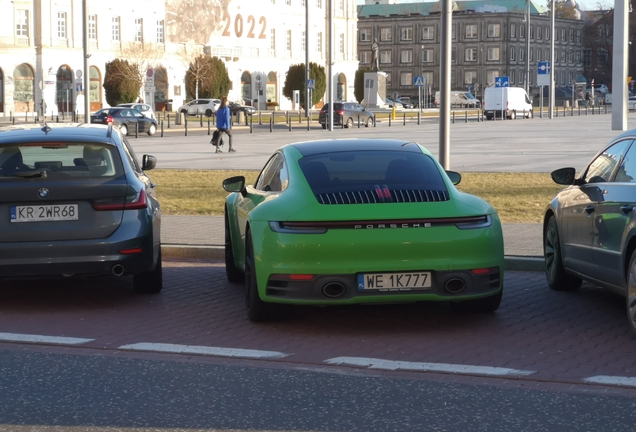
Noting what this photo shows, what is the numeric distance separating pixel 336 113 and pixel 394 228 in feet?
174

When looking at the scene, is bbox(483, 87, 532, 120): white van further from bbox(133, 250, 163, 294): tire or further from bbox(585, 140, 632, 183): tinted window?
bbox(133, 250, 163, 294): tire

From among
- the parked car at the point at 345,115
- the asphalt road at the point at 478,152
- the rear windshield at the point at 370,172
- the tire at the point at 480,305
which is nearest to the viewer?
the rear windshield at the point at 370,172

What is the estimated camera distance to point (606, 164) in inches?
346

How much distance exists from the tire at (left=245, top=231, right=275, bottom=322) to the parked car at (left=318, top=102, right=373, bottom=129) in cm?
5080

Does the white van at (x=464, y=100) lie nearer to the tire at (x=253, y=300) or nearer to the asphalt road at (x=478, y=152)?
the asphalt road at (x=478, y=152)

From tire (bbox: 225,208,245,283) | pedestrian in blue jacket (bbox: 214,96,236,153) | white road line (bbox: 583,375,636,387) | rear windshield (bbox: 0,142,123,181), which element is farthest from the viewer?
pedestrian in blue jacket (bbox: 214,96,236,153)

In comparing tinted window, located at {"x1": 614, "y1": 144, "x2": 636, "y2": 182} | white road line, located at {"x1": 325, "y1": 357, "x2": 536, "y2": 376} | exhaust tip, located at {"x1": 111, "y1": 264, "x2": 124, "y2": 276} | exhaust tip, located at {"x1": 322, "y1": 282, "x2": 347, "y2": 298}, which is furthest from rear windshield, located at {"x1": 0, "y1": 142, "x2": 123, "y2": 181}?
tinted window, located at {"x1": 614, "y1": 144, "x2": 636, "y2": 182}

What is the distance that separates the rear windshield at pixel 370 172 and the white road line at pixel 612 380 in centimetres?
206

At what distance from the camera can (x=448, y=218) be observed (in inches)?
302

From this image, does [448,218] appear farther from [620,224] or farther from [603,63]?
[603,63]

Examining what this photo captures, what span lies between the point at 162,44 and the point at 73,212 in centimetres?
9044

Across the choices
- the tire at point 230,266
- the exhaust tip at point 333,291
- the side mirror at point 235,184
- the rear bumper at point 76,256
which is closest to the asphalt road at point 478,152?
the tire at point 230,266

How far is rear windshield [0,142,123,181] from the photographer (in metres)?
8.80

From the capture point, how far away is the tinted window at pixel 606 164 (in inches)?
337
